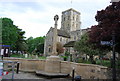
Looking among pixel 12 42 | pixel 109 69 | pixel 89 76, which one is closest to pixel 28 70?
pixel 89 76

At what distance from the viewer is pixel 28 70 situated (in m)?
13.3

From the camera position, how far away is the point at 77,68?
10.3m

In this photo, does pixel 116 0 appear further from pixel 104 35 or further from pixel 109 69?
pixel 109 69

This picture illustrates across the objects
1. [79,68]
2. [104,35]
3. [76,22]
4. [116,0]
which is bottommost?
[79,68]

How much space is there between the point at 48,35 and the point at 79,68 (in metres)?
49.6

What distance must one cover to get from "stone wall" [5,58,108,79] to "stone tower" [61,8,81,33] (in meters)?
58.2

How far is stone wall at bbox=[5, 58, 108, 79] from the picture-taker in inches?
326

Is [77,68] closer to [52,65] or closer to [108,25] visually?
[52,65]

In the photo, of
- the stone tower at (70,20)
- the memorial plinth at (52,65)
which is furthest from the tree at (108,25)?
the stone tower at (70,20)

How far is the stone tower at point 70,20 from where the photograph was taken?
238 feet

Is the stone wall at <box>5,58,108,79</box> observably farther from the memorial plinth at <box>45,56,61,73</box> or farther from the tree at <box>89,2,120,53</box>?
the tree at <box>89,2,120,53</box>

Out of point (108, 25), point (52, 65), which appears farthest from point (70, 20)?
point (108, 25)

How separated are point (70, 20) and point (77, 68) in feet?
210

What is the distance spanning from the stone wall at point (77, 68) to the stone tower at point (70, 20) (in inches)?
2293
